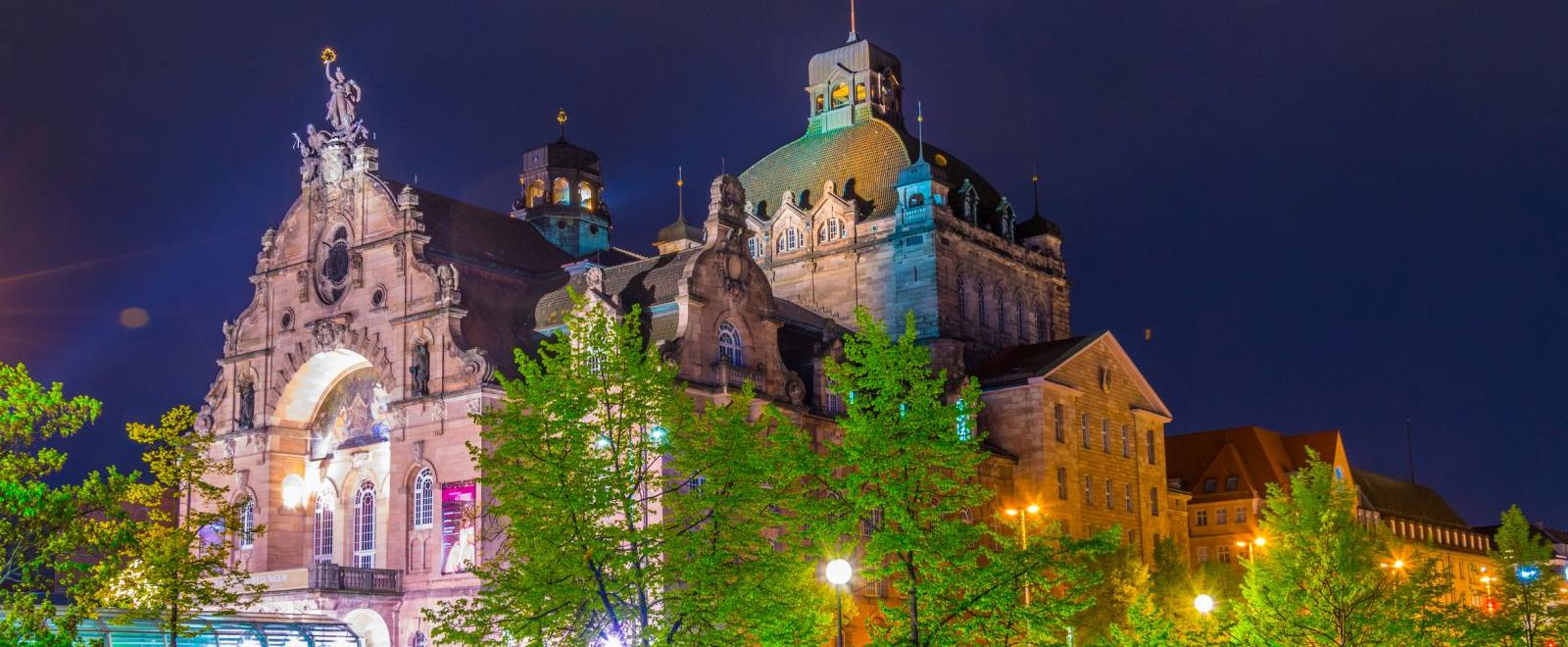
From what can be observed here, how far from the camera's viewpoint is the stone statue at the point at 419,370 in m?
69.5

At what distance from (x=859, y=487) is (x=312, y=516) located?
39.0 metres

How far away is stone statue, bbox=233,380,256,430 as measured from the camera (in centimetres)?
7738

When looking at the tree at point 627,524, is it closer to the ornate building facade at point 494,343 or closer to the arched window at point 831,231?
the ornate building facade at point 494,343

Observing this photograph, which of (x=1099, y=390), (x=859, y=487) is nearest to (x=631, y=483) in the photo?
(x=859, y=487)

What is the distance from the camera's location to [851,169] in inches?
3964

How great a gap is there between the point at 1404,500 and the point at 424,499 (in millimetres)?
96898

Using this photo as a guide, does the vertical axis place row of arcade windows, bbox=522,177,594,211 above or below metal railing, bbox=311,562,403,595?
above

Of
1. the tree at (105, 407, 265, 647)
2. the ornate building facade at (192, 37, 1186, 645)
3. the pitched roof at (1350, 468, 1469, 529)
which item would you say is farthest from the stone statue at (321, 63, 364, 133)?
the pitched roof at (1350, 468, 1469, 529)

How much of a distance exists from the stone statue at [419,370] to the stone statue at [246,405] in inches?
443

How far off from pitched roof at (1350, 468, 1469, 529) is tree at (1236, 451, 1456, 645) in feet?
224

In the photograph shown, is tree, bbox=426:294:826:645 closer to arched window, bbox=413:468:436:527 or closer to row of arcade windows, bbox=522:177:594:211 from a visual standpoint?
arched window, bbox=413:468:436:527

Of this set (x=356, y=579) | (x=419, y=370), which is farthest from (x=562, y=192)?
(x=356, y=579)

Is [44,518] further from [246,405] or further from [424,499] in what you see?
[246,405]

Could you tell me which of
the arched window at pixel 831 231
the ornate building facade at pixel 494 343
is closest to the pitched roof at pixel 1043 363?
the ornate building facade at pixel 494 343
